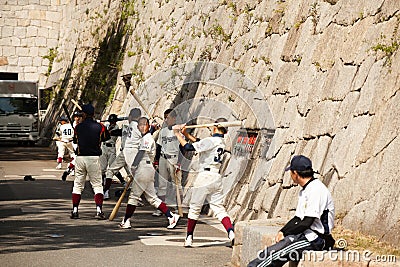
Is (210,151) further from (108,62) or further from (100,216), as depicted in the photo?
(108,62)

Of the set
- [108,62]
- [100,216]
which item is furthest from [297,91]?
[108,62]

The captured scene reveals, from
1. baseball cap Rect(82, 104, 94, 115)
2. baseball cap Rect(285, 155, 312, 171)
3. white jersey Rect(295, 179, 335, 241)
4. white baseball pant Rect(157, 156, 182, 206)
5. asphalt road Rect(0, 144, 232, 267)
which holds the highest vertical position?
baseball cap Rect(82, 104, 94, 115)

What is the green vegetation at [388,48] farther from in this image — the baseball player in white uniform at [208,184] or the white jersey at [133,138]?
the white jersey at [133,138]

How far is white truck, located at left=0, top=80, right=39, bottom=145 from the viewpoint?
117 ft

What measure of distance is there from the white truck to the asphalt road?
18116 millimetres

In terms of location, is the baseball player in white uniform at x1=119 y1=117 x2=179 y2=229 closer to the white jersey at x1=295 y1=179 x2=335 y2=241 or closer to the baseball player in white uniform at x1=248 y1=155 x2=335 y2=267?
the baseball player in white uniform at x1=248 y1=155 x2=335 y2=267

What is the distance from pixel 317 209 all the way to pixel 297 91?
5.74m

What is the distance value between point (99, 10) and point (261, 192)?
20845 mm

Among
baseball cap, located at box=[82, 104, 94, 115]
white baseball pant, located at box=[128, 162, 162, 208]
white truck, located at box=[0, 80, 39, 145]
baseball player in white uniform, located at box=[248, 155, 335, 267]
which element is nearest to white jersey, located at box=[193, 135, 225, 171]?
white baseball pant, located at box=[128, 162, 162, 208]

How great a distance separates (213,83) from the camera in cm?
1778

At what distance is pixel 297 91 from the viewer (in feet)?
43.4

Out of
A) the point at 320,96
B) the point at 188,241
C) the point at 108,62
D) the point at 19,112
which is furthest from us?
the point at 19,112

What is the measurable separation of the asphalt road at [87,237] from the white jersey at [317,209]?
2.56 meters

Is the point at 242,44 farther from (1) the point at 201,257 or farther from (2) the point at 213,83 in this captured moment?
(1) the point at 201,257
